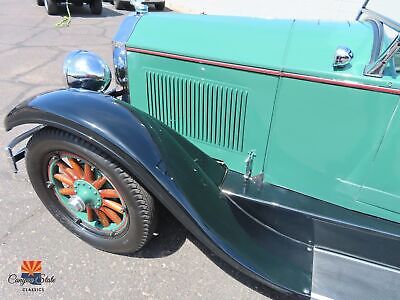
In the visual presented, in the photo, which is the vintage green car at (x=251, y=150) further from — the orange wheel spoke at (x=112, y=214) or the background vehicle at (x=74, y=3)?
the background vehicle at (x=74, y=3)

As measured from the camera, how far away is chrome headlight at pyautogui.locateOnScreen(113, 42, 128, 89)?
2.10 metres

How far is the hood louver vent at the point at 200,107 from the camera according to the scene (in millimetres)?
1902

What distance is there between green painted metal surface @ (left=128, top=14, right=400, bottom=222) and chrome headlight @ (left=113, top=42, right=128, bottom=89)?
2.2 inches

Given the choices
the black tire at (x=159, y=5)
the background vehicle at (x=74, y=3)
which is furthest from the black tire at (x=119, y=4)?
the background vehicle at (x=74, y=3)

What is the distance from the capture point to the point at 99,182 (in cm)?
182

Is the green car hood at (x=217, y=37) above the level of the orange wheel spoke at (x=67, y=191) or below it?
above

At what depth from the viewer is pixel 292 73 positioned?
1626 mm

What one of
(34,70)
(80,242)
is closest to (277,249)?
(80,242)

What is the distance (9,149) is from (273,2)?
283 inches

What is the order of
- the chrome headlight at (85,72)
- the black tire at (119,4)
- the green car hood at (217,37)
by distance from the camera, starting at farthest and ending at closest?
the black tire at (119,4)
the chrome headlight at (85,72)
the green car hood at (217,37)

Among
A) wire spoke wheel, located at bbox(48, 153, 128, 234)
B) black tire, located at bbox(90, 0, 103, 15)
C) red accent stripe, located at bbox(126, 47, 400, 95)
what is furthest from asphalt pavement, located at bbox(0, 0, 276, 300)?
black tire, located at bbox(90, 0, 103, 15)

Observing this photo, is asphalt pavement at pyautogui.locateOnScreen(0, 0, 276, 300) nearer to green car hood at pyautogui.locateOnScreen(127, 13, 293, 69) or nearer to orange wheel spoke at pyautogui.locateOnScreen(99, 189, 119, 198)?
orange wheel spoke at pyautogui.locateOnScreen(99, 189, 119, 198)

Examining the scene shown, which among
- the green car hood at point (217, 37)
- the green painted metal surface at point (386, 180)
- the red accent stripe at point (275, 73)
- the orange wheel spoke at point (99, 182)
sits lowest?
the orange wheel spoke at point (99, 182)

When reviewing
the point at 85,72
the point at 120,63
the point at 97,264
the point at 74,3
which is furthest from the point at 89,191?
the point at 74,3
